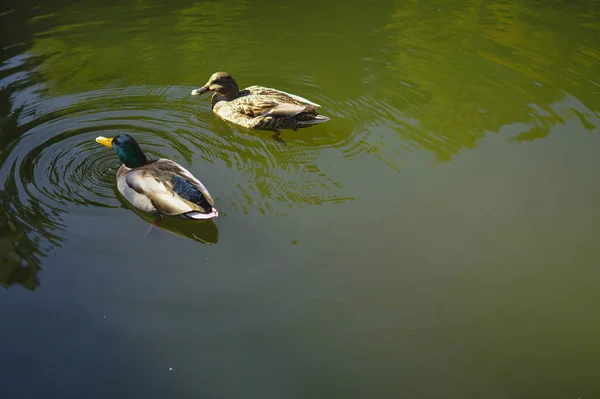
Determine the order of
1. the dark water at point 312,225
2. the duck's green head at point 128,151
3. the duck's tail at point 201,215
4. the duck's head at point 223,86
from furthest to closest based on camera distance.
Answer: the duck's head at point 223,86, the duck's green head at point 128,151, the duck's tail at point 201,215, the dark water at point 312,225

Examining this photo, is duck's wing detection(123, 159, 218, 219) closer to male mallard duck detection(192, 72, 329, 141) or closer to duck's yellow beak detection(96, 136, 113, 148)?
duck's yellow beak detection(96, 136, 113, 148)

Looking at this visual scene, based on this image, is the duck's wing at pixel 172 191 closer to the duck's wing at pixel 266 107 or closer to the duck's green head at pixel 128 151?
the duck's green head at pixel 128 151

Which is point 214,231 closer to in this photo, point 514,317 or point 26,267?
point 26,267

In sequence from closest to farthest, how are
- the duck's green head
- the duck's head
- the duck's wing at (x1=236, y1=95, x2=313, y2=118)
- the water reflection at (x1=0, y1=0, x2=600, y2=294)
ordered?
1. the duck's green head
2. the water reflection at (x1=0, y1=0, x2=600, y2=294)
3. the duck's wing at (x1=236, y1=95, x2=313, y2=118)
4. the duck's head

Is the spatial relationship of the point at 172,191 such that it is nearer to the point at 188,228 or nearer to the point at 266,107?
the point at 188,228

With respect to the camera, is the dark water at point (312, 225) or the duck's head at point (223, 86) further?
the duck's head at point (223, 86)

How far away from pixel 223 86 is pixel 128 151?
67.1 inches

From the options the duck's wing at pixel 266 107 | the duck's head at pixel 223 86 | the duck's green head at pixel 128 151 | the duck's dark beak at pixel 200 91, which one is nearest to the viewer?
the duck's green head at pixel 128 151

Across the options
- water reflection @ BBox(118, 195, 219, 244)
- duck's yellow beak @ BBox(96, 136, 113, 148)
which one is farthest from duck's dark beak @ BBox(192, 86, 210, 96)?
water reflection @ BBox(118, 195, 219, 244)

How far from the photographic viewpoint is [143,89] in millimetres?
6492

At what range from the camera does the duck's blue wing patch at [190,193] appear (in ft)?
14.5

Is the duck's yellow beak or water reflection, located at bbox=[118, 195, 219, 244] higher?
the duck's yellow beak

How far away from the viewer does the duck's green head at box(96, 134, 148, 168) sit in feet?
16.0

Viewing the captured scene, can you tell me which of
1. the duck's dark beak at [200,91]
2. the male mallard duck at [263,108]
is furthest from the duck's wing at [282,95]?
the duck's dark beak at [200,91]
